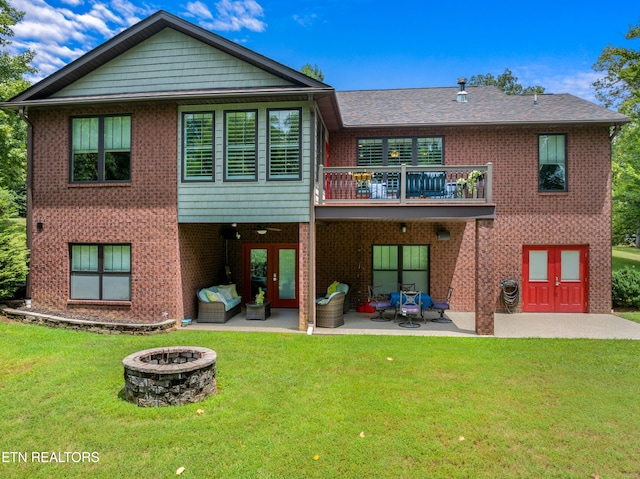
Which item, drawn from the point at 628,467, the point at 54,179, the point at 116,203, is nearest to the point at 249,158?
the point at 116,203

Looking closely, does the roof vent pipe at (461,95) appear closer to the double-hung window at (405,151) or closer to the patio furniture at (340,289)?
Answer: the double-hung window at (405,151)

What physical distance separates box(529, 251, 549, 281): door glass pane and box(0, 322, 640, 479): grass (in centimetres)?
460

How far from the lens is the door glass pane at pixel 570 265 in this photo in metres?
12.4

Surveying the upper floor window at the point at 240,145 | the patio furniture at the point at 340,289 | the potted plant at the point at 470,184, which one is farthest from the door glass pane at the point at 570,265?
the upper floor window at the point at 240,145

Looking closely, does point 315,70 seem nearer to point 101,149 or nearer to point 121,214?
point 101,149

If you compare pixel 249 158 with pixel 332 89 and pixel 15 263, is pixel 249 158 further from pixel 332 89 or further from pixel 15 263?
pixel 15 263

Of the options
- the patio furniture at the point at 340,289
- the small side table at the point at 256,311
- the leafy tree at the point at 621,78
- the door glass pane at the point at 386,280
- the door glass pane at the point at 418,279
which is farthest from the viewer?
the leafy tree at the point at 621,78

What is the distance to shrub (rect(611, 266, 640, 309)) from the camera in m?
12.4

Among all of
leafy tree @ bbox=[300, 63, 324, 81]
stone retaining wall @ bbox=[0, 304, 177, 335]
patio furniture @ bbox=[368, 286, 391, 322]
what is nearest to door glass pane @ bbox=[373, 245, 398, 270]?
patio furniture @ bbox=[368, 286, 391, 322]

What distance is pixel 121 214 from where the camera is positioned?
34.3 feet

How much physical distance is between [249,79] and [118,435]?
8506mm

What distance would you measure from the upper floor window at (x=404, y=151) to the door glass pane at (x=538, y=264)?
430 cm

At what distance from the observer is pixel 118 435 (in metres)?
4.59

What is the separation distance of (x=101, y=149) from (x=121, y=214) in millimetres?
1898
